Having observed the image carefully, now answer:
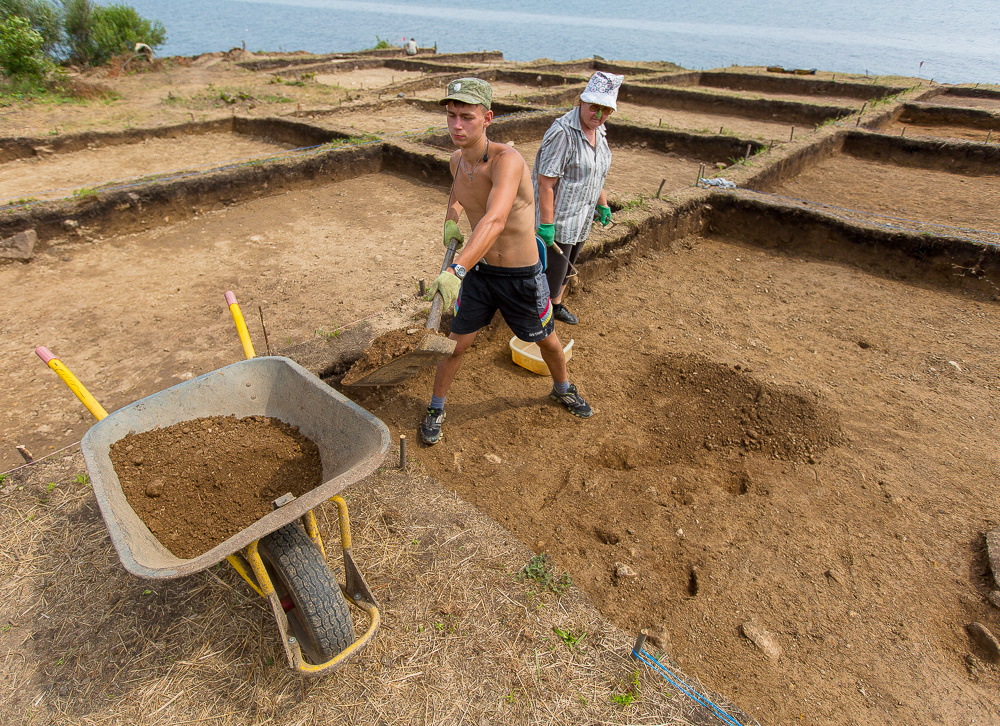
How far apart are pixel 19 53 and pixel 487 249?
1465 cm

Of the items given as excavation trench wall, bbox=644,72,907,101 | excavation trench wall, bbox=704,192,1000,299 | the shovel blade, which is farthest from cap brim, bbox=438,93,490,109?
excavation trench wall, bbox=644,72,907,101

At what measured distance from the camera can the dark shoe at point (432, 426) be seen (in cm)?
322

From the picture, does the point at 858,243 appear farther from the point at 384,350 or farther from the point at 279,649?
the point at 279,649

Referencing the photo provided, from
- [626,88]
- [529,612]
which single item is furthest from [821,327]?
[626,88]

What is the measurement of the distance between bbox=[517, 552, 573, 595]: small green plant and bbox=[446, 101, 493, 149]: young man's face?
1895mm

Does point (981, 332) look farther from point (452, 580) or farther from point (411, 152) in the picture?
point (411, 152)

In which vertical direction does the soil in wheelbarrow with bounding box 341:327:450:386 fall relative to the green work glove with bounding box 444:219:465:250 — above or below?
below

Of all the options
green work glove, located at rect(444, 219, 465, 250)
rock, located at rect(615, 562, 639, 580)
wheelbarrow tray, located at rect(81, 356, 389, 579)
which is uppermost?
green work glove, located at rect(444, 219, 465, 250)

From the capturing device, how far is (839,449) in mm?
3186

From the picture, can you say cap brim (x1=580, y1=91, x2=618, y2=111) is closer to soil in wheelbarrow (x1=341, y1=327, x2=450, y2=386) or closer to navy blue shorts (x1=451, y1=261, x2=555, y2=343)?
navy blue shorts (x1=451, y1=261, x2=555, y2=343)

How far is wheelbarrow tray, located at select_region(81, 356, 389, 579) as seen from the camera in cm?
153

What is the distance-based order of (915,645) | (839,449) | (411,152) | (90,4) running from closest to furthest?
(915,645)
(839,449)
(411,152)
(90,4)

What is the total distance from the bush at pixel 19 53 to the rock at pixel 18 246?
9.88 meters

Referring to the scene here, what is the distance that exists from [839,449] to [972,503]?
2.08 ft
